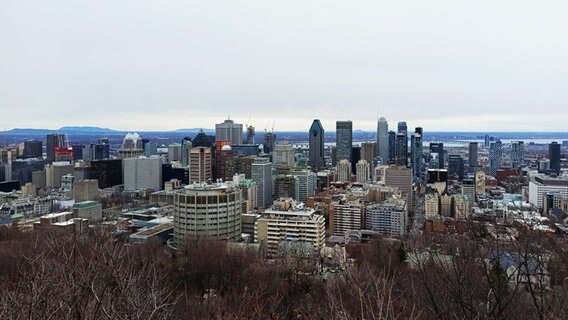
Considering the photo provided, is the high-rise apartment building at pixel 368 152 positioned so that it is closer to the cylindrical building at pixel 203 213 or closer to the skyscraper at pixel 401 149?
the skyscraper at pixel 401 149

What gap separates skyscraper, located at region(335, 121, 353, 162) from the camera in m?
50.5

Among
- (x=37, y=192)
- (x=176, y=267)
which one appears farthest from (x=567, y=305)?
(x=37, y=192)

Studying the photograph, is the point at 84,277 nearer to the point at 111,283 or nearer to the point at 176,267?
the point at 111,283

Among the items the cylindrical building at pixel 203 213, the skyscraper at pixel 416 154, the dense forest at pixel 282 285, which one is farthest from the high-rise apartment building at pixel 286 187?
the skyscraper at pixel 416 154

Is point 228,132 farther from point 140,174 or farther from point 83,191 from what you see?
point 83,191

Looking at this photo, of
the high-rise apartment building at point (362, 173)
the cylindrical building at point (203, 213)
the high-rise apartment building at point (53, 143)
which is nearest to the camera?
the cylindrical building at point (203, 213)

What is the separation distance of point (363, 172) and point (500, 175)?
10645 mm

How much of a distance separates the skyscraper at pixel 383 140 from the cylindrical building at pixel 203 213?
37006 mm

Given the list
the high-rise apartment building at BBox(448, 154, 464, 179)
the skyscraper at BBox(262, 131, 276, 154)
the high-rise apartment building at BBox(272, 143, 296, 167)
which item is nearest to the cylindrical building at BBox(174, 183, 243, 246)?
the high-rise apartment building at BBox(272, 143, 296, 167)

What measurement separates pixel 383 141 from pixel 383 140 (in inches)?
10.0

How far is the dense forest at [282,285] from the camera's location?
9.14 feet

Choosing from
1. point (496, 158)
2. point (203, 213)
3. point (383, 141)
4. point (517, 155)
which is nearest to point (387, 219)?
point (203, 213)

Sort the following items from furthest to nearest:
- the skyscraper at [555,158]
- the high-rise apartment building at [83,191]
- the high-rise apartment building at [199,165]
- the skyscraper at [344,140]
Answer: the skyscraper at [344,140], the skyscraper at [555,158], the high-rise apartment building at [199,165], the high-rise apartment building at [83,191]

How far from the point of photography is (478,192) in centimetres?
3116
